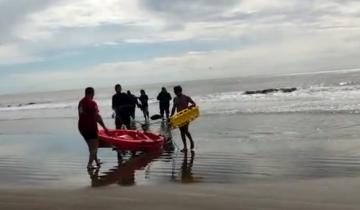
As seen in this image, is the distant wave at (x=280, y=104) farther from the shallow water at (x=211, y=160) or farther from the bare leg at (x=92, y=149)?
the bare leg at (x=92, y=149)

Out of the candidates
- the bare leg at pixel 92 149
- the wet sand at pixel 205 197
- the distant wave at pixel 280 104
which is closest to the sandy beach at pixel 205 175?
the wet sand at pixel 205 197

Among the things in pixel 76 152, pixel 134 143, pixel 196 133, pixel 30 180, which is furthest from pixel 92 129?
pixel 196 133

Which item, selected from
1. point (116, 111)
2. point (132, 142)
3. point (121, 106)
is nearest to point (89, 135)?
point (132, 142)

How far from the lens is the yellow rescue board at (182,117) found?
1259cm

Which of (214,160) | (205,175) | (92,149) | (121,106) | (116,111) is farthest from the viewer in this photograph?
(116,111)

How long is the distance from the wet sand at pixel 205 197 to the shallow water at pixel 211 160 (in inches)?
24.2

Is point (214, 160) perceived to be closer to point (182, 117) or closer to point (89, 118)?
point (182, 117)

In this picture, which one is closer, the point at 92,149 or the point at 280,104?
the point at 92,149

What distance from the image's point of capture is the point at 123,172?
9.94 metres

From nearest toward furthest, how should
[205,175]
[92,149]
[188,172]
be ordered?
[205,175]
[188,172]
[92,149]

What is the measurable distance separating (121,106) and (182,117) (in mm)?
2700

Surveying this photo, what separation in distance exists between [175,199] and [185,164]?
11.5 ft

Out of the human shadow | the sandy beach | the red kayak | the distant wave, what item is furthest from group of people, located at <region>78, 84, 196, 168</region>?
the distant wave

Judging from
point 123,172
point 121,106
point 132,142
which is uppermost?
point 121,106
